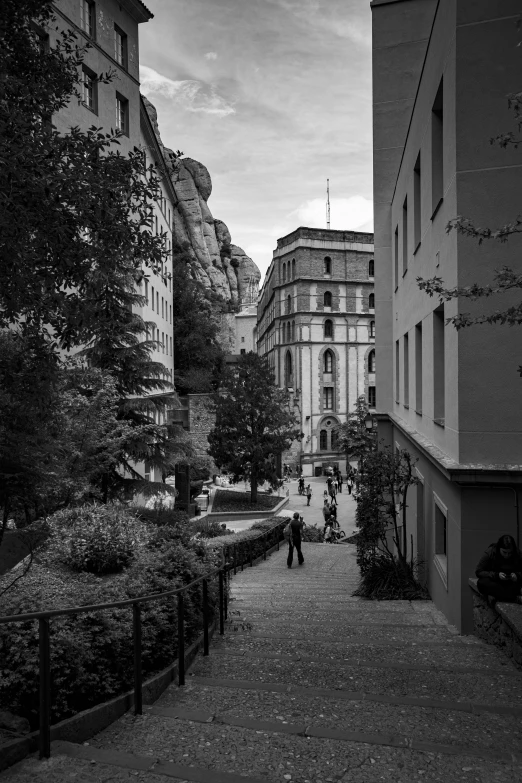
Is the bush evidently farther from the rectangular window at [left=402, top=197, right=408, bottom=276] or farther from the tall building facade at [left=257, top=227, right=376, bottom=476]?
the tall building facade at [left=257, top=227, right=376, bottom=476]

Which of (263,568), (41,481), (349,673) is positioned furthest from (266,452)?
(349,673)

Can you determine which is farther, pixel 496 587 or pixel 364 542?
pixel 364 542

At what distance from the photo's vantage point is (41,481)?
8062 millimetres

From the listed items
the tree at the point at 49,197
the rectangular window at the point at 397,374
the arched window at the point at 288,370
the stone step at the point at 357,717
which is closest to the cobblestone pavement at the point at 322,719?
the stone step at the point at 357,717

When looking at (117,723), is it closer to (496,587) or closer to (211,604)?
(211,604)

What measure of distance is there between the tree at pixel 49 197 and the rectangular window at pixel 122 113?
1996 centimetres

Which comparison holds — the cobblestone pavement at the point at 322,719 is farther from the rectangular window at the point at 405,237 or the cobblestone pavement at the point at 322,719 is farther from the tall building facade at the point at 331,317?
the tall building facade at the point at 331,317

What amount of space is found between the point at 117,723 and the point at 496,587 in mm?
4318

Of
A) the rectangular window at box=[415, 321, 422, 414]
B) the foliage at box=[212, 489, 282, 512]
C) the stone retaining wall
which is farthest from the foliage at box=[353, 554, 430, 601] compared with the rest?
the foliage at box=[212, 489, 282, 512]

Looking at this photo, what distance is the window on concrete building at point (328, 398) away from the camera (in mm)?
65062

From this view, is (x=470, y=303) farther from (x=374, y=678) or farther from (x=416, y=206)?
(x=416, y=206)

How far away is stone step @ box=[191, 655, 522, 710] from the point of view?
5047 millimetres

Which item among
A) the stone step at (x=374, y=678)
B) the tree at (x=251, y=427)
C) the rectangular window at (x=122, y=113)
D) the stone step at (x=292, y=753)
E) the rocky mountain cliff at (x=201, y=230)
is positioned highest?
the rocky mountain cliff at (x=201, y=230)

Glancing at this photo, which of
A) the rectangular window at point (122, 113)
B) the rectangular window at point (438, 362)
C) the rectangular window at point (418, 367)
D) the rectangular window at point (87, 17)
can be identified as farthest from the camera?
the rectangular window at point (122, 113)
